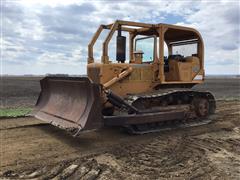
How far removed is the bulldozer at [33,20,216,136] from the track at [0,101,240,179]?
1.40ft

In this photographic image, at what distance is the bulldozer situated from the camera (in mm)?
7879

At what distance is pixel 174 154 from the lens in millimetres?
6742

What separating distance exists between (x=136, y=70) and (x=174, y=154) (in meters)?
2.97

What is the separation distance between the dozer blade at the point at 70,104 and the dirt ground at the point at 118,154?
41 centimetres

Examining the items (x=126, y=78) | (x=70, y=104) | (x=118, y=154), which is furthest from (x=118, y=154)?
(x=126, y=78)

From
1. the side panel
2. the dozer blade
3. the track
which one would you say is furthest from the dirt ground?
the side panel

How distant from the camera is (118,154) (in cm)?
673

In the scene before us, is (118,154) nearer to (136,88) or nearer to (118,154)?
(118,154)

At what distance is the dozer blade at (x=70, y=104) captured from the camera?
7.35 metres

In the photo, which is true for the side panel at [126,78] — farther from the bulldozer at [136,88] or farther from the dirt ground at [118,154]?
the dirt ground at [118,154]

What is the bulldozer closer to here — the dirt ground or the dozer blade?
the dozer blade

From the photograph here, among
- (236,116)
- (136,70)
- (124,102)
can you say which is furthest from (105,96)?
(236,116)

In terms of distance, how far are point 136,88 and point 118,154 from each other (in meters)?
2.71

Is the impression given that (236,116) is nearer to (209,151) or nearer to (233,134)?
(233,134)
